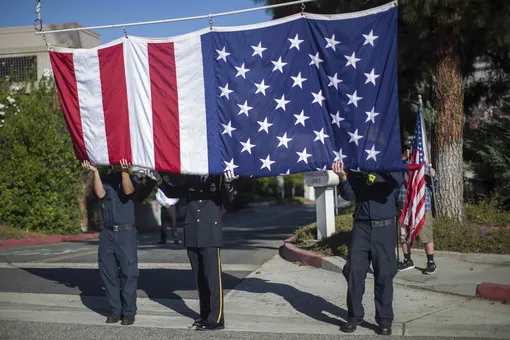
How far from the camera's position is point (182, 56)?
7.42m

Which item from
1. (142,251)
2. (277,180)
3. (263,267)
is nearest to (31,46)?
(142,251)

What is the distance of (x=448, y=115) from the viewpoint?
1220 centimetres

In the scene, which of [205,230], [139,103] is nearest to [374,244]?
[205,230]

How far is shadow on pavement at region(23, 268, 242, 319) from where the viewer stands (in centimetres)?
825

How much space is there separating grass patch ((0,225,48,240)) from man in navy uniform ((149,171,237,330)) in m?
13.4

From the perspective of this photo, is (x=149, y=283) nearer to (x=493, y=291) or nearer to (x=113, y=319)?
(x=113, y=319)

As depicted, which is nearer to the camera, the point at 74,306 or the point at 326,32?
the point at 326,32

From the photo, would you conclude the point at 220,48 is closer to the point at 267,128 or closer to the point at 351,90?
the point at 267,128

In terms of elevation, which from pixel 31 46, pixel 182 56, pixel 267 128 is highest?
pixel 31 46

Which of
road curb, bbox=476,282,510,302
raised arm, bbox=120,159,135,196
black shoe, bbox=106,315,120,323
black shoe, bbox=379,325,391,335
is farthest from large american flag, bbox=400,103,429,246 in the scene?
black shoe, bbox=106,315,120,323

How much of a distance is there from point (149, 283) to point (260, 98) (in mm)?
4071

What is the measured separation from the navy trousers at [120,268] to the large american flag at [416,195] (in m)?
4.18

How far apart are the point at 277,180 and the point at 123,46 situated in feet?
152

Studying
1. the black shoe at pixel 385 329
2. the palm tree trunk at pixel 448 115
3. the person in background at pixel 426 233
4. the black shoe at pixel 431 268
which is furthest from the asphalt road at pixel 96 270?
the palm tree trunk at pixel 448 115
